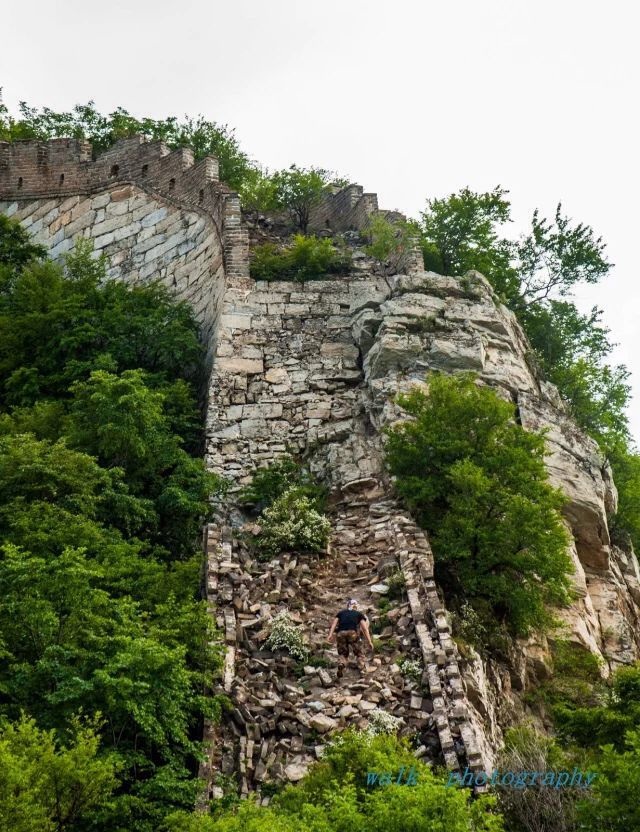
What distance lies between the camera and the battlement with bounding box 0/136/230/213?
26641 mm

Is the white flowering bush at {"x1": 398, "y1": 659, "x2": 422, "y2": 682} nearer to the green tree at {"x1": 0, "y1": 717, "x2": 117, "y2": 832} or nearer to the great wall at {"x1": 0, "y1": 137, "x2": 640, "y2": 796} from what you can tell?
the great wall at {"x1": 0, "y1": 137, "x2": 640, "y2": 796}

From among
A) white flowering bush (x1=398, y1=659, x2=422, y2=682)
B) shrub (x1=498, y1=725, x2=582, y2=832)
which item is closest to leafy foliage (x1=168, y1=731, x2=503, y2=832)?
shrub (x1=498, y1=725, x2=582, y2=832)

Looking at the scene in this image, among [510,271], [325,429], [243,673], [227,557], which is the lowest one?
[243,673]

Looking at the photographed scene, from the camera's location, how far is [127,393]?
1888 cm

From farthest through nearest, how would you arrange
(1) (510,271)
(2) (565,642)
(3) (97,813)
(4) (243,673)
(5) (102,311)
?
(1) (510,271) < (5) (102,311) < (2) (565,642) < (4) (243,673) < (3) (97,813)

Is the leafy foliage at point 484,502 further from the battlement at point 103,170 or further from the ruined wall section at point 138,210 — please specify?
the battlement at point 103,170

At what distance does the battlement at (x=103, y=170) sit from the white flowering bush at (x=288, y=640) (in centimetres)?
1255

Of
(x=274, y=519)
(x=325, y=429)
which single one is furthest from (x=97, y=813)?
(x=325, y=429)

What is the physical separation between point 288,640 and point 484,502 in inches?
137

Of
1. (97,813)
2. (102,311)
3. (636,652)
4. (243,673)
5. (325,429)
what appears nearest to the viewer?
(97,813)

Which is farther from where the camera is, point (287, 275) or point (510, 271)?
point (510, 271)

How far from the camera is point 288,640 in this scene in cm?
1523

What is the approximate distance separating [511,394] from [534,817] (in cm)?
1017

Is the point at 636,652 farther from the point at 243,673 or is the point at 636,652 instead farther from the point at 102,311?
the point at 102,311
